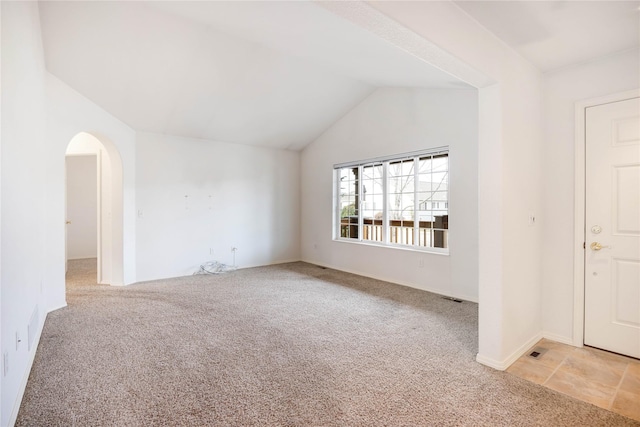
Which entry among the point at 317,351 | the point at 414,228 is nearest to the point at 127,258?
the point at 317,351

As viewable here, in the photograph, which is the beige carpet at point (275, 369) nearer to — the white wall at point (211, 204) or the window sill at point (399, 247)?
the window sill at point (399, 247)

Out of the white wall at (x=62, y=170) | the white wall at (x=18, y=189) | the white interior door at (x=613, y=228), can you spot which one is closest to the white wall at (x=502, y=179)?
the white interior door at (x=613, y=228)

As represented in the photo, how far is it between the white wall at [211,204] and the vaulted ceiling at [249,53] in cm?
45

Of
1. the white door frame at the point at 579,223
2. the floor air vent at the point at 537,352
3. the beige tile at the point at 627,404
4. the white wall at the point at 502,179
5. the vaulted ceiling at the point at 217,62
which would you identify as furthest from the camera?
the vaulted ceiling at the point at 217,62

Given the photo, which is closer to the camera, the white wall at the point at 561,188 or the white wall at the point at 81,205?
the white wall at the point at 561,188

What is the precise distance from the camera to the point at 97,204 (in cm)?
513

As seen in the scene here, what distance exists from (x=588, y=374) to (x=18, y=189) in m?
4.10

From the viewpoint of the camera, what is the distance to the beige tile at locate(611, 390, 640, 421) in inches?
71.9

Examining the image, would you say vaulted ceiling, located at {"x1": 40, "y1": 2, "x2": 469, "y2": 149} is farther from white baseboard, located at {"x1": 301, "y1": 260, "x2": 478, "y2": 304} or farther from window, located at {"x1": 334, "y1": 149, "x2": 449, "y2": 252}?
white baseboard, located at {"x1": 301, "y1": 260, "x2": 478, "y2": 304}

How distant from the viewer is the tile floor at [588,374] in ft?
6.41

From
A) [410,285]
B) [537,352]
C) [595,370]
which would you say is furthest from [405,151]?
[595,370]

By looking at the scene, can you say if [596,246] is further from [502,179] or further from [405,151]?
[405,151]

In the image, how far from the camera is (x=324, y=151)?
6.18 meters

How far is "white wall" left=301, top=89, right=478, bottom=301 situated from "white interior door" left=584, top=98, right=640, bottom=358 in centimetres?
132
